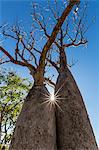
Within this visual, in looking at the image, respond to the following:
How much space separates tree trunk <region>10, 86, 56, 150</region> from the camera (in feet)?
14.3

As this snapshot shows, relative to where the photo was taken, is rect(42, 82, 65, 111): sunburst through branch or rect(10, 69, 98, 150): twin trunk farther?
rect(42, 82, 65, 111): sunburst through branch

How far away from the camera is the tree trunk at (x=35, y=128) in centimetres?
436

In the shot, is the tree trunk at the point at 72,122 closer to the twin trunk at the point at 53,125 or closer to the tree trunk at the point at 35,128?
the twin trunk at the point at 53,125

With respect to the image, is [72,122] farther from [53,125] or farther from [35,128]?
[35,128]

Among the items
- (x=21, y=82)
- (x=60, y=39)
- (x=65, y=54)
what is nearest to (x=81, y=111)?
(x=65, y=54)

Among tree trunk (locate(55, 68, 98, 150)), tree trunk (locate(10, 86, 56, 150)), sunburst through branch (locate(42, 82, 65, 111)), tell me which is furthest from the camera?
sunburst through branch (locate(42, 82, 65, 111))

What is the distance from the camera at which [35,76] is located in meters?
5.43

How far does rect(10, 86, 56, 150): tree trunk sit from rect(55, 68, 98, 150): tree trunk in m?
0.16

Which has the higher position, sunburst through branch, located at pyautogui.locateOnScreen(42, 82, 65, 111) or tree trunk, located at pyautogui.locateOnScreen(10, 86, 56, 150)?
sunburst through branch, located at pyautogui.locateOnScreen(42, 82, 65, 111)

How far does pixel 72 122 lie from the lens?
4812 millimetres

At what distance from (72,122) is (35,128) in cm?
68

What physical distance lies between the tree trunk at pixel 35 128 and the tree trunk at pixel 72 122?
158 millimetres

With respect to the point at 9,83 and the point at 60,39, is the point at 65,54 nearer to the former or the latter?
the point at 60,39

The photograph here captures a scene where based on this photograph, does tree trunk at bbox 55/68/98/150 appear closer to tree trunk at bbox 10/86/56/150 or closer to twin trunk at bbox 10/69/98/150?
twin trunk at bbox 10/69/98/150
